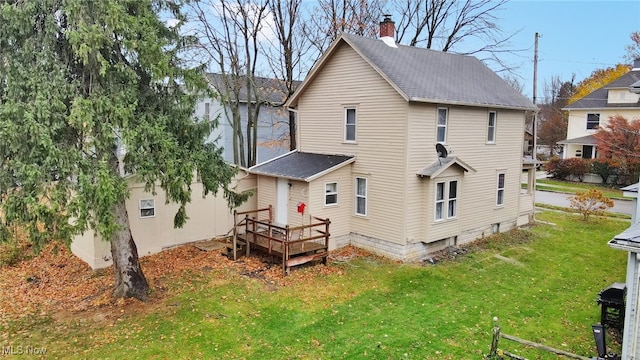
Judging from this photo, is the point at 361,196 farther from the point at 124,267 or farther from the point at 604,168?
the point at 604,168

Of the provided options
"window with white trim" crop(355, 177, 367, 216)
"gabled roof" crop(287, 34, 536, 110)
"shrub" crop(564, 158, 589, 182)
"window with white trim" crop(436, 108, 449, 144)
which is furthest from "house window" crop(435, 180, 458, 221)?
"shrub" crop(564, 158, 589, 182)

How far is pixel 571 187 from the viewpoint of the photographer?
3216 cm

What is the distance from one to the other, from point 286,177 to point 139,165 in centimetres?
614

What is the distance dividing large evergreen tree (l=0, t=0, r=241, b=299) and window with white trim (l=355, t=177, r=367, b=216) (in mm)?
7210

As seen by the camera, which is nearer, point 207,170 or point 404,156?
point 207,170

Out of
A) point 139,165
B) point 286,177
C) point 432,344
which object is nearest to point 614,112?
point 286,177

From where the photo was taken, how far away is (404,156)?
46.0 feet

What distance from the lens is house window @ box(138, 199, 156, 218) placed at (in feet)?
47.6

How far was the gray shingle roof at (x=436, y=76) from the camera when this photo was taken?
14312mm

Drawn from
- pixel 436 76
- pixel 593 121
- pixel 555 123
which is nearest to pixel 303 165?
pixel 436 76

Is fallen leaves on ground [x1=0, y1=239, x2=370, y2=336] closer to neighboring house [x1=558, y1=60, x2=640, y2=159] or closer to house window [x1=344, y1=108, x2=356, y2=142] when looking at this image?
house window [x1=344, y1=108, x2=356, y2=142]

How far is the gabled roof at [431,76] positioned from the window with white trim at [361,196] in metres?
3.79

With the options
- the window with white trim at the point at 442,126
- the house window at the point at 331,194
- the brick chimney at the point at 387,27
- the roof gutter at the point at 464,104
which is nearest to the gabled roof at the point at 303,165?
the house window at the point at 331,194

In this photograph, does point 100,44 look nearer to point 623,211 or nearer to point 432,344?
point 432,344
